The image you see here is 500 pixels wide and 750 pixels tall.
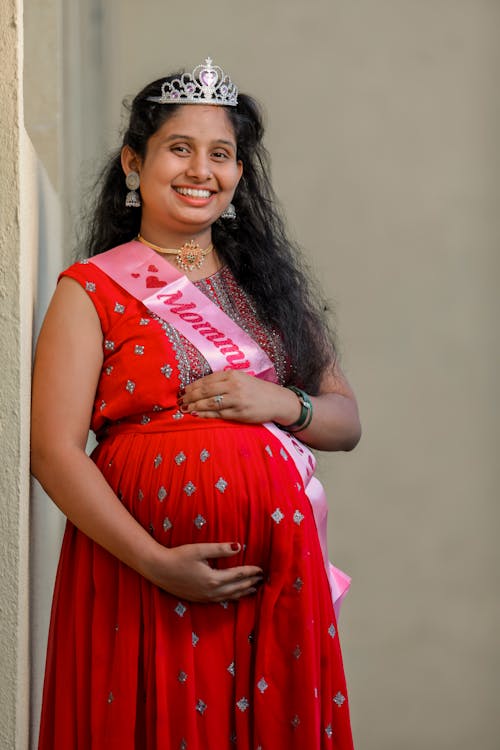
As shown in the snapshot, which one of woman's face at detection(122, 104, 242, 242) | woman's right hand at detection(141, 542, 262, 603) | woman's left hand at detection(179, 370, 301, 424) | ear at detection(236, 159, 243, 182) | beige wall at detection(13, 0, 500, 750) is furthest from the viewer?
beige wall at detection(13, 0, 500, 750)

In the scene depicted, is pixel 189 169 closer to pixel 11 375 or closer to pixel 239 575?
pixel 11 375

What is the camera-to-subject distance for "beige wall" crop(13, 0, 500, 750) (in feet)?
12.5

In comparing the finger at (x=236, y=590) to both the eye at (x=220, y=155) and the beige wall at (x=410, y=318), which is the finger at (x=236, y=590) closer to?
the eye at (x=220, y=155)

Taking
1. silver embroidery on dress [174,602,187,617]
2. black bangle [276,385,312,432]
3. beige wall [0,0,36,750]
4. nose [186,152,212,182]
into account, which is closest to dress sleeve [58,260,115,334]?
beige wall [0,0,36,750]

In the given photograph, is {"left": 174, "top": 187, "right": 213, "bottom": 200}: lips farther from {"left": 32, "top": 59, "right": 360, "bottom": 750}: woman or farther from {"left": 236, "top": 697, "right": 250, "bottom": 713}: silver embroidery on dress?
{"left": 236, "top": 697, "right": 250, "bottom": 713}: silver embroidery on dress

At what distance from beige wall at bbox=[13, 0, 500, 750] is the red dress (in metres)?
1.73

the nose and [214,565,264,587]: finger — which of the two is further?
the nose

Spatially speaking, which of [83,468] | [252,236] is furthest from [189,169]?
[83,468]

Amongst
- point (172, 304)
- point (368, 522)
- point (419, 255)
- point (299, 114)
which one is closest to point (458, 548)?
point (368, 522)

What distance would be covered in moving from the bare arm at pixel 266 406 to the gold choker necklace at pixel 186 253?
0.76 ft

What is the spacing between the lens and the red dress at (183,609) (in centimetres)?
202

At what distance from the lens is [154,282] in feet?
7.17

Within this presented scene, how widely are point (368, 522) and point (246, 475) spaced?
Answer: 73.7 inches

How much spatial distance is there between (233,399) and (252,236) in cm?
40
